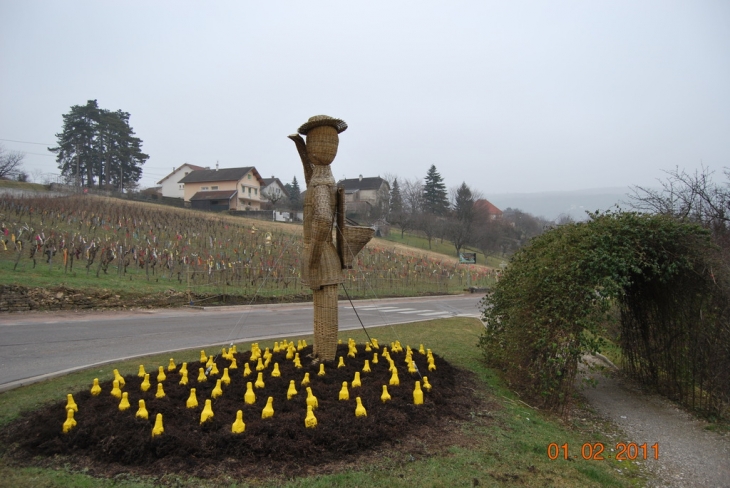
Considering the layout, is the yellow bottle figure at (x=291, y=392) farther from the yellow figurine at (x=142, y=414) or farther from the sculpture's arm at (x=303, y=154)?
the sculpture's arm at (x=303, y=154)

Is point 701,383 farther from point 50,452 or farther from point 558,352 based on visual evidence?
point 50,452

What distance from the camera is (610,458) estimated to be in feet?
17.1

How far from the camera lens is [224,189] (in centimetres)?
5550

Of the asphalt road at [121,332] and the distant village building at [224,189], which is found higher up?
the distant village building at [224,189]

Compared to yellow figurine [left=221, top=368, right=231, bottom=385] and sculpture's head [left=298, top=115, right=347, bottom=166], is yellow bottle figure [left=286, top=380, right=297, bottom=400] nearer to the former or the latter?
yellow figurine [left=221, top=368, right=231, bottom=385]

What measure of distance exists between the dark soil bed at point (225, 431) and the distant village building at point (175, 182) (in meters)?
63.1

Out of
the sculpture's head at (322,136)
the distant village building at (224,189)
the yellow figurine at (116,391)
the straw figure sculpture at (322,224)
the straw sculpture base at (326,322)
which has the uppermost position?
the distant village building at (224,189)

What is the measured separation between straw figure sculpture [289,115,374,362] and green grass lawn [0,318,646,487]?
2345 millimetres

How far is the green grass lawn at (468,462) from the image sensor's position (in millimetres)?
3750

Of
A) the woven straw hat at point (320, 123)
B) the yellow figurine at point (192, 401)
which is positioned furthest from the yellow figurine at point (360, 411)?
the woven straw hat at point (320, 123)

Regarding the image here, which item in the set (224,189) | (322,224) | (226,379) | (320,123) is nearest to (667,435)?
(322,224)

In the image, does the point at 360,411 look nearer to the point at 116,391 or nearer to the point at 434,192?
the point at 116,391

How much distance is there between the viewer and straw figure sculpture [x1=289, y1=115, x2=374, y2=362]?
6.47 meters
